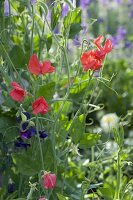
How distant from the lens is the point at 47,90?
1.49 m

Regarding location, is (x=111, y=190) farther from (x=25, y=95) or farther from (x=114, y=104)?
(x=114, y=104)

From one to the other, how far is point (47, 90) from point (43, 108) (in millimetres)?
143

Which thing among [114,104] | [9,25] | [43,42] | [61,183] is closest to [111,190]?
[61,183]

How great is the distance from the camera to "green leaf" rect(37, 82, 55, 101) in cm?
148

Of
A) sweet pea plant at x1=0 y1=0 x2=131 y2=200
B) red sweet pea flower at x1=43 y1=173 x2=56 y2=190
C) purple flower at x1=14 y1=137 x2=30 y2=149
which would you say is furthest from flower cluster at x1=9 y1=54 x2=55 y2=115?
purple flower at x1=14 y1=137 x2=30 y2=149

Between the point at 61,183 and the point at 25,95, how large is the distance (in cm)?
40

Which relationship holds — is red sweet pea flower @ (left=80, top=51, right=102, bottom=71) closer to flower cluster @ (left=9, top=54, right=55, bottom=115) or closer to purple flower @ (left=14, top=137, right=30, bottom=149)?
flower cluster @ (left=9, top=54, right=55, bottom=115)

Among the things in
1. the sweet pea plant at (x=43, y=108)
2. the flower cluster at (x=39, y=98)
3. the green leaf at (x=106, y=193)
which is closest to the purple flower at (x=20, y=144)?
the sweet pea plant at (x=43, y=108)

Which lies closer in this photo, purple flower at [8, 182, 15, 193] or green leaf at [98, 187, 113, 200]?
green leaf at [98, 187, 113, 200]

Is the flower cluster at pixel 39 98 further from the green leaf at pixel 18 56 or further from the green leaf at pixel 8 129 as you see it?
the green leaf at pixel 18 56

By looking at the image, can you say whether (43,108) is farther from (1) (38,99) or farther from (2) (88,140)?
(2) (88,140)

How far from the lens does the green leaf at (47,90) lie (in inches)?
58.3

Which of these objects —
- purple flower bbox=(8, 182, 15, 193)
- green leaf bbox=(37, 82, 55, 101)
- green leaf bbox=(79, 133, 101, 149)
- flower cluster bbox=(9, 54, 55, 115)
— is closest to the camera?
flower cluster bbox=(9, 54, 55, 115)

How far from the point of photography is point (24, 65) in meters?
1.66
